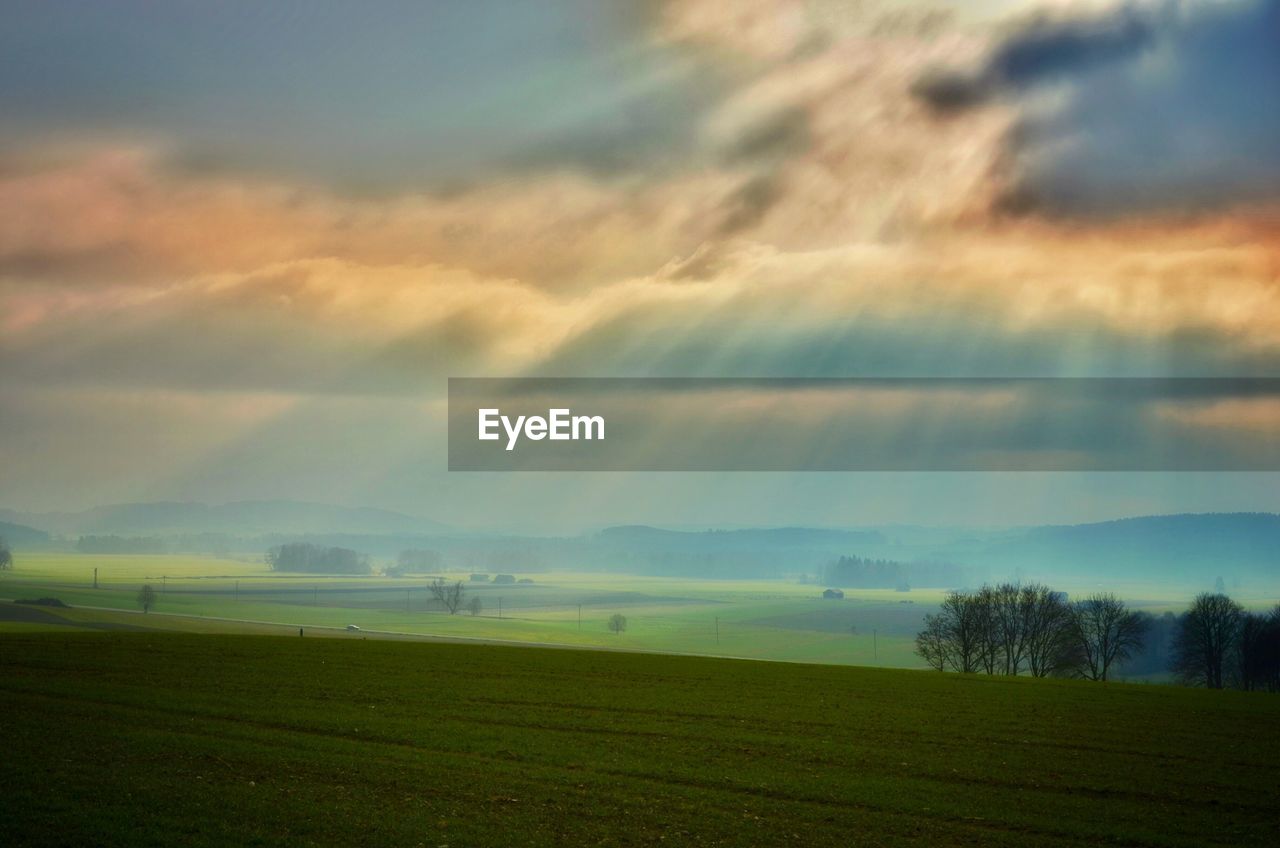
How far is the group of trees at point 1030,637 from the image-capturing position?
384 ft

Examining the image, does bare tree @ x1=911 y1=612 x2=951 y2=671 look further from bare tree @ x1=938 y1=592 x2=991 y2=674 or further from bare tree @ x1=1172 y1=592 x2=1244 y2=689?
bare tree @ x1=1172 y1=592 x2=1244 y2=689

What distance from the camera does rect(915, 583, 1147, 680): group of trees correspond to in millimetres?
117125

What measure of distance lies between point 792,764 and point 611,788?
7111 mm

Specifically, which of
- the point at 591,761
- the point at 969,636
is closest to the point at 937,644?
the point at 969,636

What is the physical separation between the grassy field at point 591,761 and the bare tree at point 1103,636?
60772 millimetres

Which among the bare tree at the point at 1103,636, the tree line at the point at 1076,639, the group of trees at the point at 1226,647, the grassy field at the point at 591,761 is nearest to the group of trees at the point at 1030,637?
the bare tree at the point at 1103,636

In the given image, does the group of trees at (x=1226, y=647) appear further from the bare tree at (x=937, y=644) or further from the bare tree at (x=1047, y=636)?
the bare tree at (x=937, y=644)

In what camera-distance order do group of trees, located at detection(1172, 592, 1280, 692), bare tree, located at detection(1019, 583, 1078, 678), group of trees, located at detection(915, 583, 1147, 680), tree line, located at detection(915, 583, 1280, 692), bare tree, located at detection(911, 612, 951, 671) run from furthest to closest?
bare tree, located at detection(911, 612, 951, 671) < group of trees, located at detection(915, 583, 1147, 680) < bare tree, located at detection(1019, 583, 1078, 678) < tree line, located at detection(915, 583, 1280, 692) < group of trees, located at detection(1172, 592, 1280, 692)

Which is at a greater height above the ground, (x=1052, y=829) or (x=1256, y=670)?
(x=1052, y=829)

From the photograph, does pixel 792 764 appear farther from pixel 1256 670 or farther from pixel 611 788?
pixel 1256 670

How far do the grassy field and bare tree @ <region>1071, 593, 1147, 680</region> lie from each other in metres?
60.8

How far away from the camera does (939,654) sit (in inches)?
4614

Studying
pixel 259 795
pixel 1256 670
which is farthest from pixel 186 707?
pixel 1256 670

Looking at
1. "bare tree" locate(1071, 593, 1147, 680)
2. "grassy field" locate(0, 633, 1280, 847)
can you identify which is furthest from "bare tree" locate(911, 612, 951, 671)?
"grassy field" locate(0, 633, 1280, 847)
